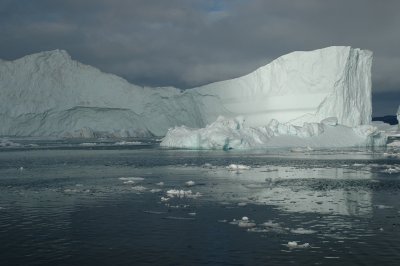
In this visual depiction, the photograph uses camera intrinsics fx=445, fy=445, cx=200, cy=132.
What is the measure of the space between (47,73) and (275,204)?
69371 mm

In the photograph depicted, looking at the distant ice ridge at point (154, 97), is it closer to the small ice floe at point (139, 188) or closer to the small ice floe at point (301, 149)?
the small ice floe at point (301, 149)

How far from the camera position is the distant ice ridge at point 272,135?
4678 centimetres

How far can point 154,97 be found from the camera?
79.8 metres

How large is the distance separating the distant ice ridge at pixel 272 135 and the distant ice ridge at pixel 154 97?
8454mm

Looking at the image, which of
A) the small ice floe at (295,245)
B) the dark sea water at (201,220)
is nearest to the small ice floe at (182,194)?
the dark sea water at (201,220)

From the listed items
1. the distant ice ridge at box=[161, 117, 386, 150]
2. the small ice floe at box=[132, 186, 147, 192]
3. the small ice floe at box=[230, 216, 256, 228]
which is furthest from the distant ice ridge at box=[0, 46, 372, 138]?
the small ice floe at box=[230, 216, 256, 228]

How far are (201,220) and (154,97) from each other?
67.1 meters

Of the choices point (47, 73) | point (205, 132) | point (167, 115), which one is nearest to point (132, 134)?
point (167, 115)

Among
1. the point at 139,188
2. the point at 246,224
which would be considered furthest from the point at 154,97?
the point at 246,224

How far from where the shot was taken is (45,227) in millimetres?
12961

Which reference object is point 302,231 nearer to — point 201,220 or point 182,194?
point 201,220

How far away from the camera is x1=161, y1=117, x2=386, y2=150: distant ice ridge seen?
153ft

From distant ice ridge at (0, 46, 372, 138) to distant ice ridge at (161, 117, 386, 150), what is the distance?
8.45 metres

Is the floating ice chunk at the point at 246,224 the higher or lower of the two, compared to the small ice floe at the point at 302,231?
higher
